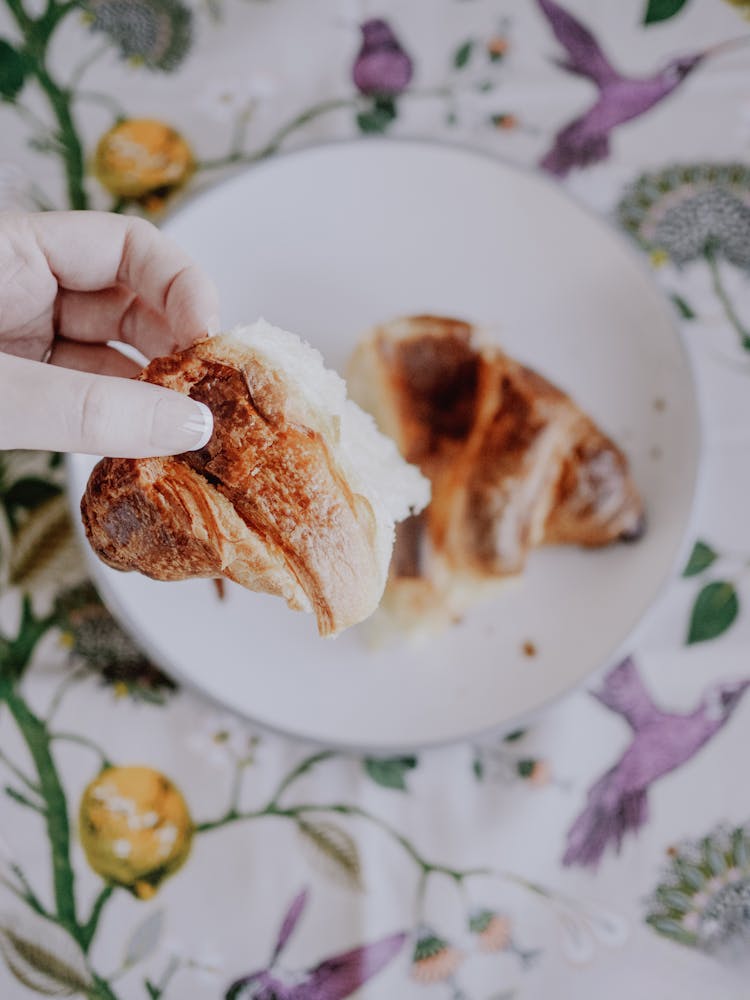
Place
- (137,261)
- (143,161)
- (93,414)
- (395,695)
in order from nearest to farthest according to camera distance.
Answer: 1. (93,414)
2. (137,261)
3. (395,695)
4. (143,161)

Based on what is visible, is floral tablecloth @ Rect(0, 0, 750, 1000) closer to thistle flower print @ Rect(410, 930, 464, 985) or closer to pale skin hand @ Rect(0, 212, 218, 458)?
thistle flower print @ Rect(410, 930, 464, 985)

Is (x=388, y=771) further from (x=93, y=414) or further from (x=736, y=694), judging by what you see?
(x=93, y=414)

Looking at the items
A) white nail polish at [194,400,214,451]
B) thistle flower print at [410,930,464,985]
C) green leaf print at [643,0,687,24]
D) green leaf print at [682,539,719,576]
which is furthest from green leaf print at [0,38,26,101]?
thistle flower print at [410,930,464,985]

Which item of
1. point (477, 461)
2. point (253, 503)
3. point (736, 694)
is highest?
point (253, 503)

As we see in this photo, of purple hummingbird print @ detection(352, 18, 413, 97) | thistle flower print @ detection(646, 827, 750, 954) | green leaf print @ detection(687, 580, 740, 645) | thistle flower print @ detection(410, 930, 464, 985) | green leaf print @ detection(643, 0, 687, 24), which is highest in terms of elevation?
green leaf print @ detection(643, 0, 687, 24)

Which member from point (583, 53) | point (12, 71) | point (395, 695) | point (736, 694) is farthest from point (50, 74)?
point (736, 694)

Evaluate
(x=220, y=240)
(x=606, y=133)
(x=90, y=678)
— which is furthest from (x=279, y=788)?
(x=606, y=133)

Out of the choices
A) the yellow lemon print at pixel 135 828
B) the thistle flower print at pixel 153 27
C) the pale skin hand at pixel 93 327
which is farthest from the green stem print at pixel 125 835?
the thistle flower print at pixel 153 27
